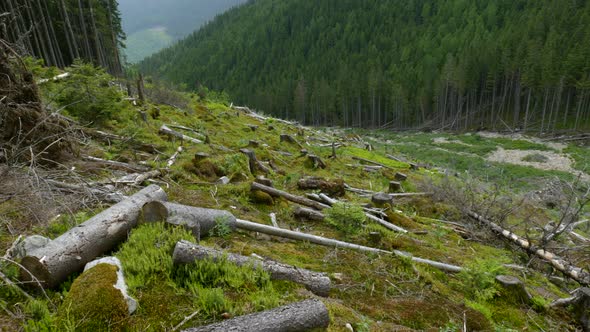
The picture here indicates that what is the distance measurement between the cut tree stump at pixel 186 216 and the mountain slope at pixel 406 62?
43729 mm

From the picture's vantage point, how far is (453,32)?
323 feet

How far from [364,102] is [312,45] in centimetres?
6094

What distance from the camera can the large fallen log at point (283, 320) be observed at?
279cm

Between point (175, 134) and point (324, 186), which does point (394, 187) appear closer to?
point (324, 186)

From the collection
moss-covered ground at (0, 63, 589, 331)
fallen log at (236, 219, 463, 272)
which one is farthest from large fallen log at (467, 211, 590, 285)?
fallen log at (236, 219, 463, 272)

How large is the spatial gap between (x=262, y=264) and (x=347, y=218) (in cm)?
310

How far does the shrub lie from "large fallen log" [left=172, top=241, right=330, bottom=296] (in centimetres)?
259

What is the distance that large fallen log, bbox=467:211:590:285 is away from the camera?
6106mm

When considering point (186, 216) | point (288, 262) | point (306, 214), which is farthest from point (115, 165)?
point (288, 262)

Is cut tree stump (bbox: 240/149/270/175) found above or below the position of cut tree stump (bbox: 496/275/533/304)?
above

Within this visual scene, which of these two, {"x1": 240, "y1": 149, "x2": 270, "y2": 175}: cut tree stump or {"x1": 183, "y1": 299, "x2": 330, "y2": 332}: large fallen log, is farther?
{"x1": 240, "y1": 149, "x2": 270, "y2": 175}: cut tree stump

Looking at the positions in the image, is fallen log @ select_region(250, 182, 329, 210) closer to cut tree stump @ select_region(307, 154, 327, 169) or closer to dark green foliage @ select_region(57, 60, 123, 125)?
cut tree stump @ select_region(307, 154, 327, 169)

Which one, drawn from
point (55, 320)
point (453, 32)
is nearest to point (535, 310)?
point (55, 320)

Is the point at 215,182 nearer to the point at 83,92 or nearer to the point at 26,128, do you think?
the point at 26,128
